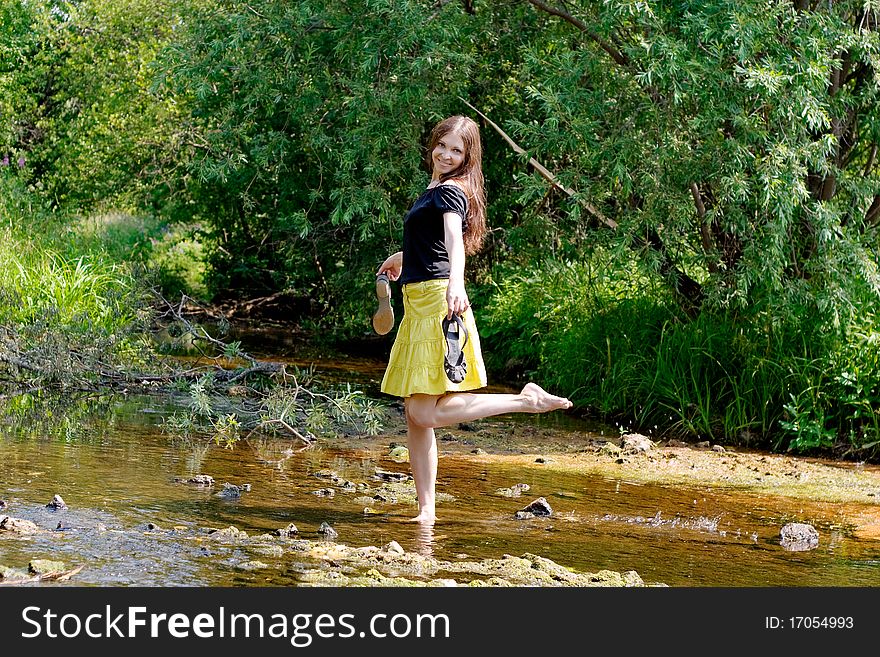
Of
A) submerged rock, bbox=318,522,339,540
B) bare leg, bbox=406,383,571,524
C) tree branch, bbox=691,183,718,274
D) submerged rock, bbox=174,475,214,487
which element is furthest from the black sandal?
tree branch, bbox=691,183,718,274

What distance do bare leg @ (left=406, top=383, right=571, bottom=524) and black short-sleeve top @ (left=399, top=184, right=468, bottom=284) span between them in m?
0.65

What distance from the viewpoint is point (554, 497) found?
7398mm

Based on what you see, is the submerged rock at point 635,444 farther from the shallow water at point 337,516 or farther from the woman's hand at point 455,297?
the woman's hand at point 455,297

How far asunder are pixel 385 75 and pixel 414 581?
721cm

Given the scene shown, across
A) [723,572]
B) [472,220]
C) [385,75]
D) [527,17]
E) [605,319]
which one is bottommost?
[723,572]

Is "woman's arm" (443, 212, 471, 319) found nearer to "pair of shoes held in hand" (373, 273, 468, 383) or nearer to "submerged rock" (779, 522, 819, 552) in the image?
"pair of shoes held in hand" (373, 273, 468, 383)

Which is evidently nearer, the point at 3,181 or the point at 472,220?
the point at 472,220

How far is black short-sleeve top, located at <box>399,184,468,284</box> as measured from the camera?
6.02 metres

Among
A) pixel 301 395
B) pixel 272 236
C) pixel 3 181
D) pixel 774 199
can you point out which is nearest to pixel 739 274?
pixel 774 199

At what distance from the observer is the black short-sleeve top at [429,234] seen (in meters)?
6.02

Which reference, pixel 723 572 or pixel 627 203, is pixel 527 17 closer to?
pixel 627 203

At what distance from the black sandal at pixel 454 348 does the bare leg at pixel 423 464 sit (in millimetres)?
440

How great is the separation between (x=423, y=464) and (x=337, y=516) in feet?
1.82

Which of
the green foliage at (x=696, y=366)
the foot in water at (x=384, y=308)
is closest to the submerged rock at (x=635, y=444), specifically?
the green foliage at (x=696, y=366)
